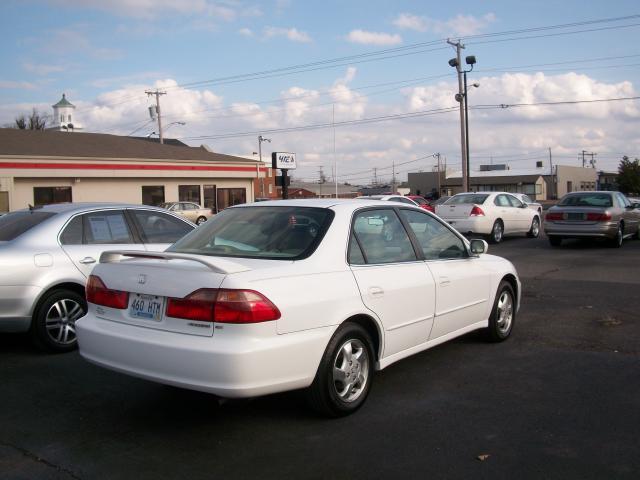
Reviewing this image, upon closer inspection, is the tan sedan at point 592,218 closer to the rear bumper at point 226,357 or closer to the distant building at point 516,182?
the rear bumper at point 226,357

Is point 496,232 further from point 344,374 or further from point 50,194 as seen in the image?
point 50,194

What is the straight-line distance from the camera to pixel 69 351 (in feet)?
21.3

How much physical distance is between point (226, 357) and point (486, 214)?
51.6 feet

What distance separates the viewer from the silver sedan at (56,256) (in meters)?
6.11

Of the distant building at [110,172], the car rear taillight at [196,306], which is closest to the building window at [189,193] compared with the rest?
the distant building at [110,172]

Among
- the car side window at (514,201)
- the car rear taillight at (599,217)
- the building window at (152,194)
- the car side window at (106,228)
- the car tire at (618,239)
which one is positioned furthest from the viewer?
the building window at (152,194)

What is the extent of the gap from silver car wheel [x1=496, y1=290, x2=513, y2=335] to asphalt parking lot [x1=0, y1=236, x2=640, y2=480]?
0.21 metres

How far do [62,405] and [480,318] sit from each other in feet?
A: 12.5

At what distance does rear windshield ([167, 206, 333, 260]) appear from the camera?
475 cm

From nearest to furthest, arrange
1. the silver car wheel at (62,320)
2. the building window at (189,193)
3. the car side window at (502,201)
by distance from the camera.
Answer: the silver car wheel at (62,320) → the car side window at (502,201) → the building window at (189,193)

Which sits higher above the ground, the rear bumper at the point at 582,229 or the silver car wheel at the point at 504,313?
the rear bumper at the point at 582,229

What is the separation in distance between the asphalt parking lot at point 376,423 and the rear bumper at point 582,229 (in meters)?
10.3

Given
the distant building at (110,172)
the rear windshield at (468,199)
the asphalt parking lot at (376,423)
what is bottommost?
the asphalt parking lot at (376,423)

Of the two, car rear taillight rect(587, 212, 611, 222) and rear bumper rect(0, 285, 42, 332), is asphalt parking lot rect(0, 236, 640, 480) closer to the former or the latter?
rear bumper rect(0, 285, 42, 332)
